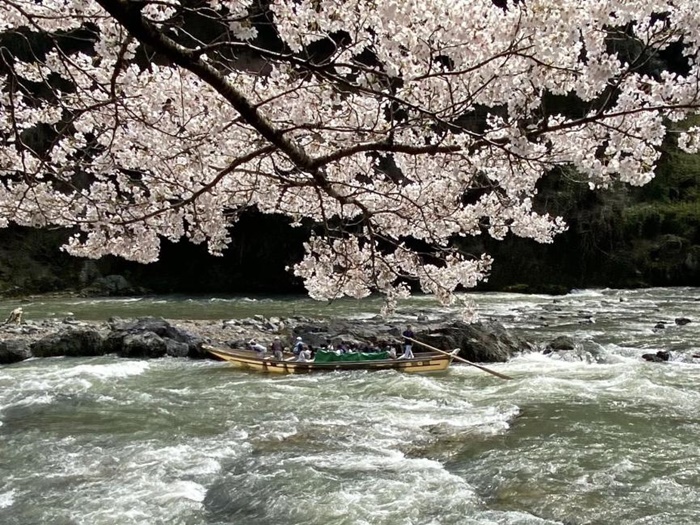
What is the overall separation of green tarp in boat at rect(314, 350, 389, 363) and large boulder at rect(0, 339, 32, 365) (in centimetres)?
701

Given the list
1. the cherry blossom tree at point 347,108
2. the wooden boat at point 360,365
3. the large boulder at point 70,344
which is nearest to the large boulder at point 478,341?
the wooden boat at point 360,365

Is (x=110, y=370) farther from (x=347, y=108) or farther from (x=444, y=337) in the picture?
(x=347, y=108)

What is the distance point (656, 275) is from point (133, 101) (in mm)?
28900

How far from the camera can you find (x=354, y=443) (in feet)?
26.0

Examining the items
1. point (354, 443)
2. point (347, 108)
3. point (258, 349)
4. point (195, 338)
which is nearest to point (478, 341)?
point (258, 349)

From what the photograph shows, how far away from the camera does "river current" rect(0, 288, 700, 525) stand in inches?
239

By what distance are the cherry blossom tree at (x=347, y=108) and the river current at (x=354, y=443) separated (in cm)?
224

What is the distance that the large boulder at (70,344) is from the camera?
1419cm

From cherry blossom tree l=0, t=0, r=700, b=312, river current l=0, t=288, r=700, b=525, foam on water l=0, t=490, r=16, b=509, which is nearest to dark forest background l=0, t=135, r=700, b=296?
river current l=0, t=288, r=700, b=525

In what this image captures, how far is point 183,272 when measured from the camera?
33688 millimetres

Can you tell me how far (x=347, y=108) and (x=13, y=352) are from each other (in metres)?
12.4

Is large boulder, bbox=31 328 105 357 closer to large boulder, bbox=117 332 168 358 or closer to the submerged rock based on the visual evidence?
large boulder, bbox=117 332 168 358

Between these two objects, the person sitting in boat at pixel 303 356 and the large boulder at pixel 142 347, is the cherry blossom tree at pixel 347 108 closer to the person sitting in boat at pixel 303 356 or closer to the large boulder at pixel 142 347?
the person sitting in boat at pixel 303 356

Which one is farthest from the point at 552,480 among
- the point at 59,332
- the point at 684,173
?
the point at 684,173
